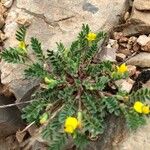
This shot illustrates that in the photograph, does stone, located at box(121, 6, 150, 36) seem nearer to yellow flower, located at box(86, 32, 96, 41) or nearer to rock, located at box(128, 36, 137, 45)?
rock, located at box(128, 36, 137, 45)

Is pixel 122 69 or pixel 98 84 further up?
pixel 122 69

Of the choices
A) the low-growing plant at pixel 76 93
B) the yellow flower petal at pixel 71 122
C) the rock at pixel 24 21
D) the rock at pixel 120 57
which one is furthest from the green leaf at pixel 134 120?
the rock at pixel 24 21

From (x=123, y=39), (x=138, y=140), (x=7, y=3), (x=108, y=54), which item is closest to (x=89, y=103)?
(x=138, y=140)

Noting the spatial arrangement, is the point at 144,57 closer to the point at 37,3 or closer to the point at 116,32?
the point at 116,32

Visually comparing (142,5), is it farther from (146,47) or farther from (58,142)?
(58,142)

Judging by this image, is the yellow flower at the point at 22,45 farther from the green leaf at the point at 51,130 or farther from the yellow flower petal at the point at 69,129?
the yellow flower petal at the point at 69,129

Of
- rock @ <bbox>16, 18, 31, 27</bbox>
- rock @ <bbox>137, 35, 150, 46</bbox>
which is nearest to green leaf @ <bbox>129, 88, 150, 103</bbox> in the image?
rock @ <bbox>137, 35, 150, 46</bbox>

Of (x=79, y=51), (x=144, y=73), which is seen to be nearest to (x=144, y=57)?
(x=144, y=73)
